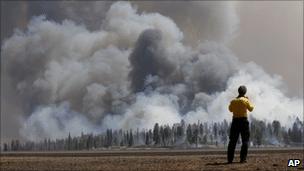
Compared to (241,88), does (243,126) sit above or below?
below

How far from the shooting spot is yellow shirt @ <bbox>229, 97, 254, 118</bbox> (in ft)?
81.8

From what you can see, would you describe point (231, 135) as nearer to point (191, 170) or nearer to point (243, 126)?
point (243, 126)

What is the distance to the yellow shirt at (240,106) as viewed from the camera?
81.8 ft

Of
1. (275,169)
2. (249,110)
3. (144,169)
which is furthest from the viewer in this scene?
(249,110)

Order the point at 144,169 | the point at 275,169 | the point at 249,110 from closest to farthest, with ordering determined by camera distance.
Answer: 1. the point at 275,169
2. the point at 144,169
3. the point at 249,110

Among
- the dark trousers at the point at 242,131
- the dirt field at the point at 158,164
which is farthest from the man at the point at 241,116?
the dirt field at the point at 158,164

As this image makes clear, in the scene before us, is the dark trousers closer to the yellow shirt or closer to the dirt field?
the yellow shirt

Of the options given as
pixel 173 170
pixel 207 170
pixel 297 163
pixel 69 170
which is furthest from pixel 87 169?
pixel 297 163

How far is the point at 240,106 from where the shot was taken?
25.0 meters

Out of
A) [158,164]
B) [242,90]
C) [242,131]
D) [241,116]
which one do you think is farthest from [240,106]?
[158,164]

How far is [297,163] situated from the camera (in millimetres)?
23750

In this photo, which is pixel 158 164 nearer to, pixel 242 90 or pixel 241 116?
pixel 241 116

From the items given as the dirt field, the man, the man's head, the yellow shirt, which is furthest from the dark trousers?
the man's head

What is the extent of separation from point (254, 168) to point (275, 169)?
3.07 ft
